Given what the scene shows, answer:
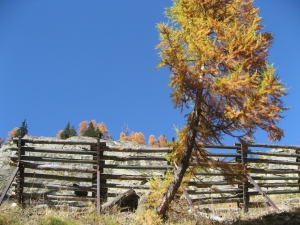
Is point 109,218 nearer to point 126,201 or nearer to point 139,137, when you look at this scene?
point 126,201

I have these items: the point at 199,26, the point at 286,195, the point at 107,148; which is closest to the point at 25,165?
the point at 107,148

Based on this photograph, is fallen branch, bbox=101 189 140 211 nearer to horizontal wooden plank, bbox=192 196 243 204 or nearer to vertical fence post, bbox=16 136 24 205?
horizontal wooden plank, bbox=192 196 243 204

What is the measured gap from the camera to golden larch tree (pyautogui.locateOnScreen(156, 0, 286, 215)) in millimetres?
6059

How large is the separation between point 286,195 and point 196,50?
28.2 feet

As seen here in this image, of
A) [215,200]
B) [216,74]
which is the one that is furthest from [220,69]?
[215,200]

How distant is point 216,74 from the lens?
22.0 feet

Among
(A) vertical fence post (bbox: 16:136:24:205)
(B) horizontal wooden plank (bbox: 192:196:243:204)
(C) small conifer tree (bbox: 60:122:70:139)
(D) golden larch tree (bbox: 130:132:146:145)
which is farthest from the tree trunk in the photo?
(D) golden larch tree (bbox: 130:132:146:145)

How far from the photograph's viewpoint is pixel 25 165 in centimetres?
1013

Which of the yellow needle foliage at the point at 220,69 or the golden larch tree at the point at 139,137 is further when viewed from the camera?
the golden larch tree at the point at 139,137

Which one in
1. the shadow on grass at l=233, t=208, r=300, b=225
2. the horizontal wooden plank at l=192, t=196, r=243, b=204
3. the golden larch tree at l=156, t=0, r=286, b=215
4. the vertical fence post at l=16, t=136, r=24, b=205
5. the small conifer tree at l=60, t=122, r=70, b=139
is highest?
the small conifer tree at l=60, t=122, r=70, b=139

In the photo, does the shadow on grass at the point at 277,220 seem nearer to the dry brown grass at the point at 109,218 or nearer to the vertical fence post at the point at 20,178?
the dry brown grass at the point at 109,218

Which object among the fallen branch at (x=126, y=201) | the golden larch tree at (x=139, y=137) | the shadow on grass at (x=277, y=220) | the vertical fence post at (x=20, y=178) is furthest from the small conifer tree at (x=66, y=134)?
the shadow on grass at (x=277, y=220)

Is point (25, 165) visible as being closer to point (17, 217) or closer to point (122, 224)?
point (17, 217)

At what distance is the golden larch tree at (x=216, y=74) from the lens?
6.06 metres
